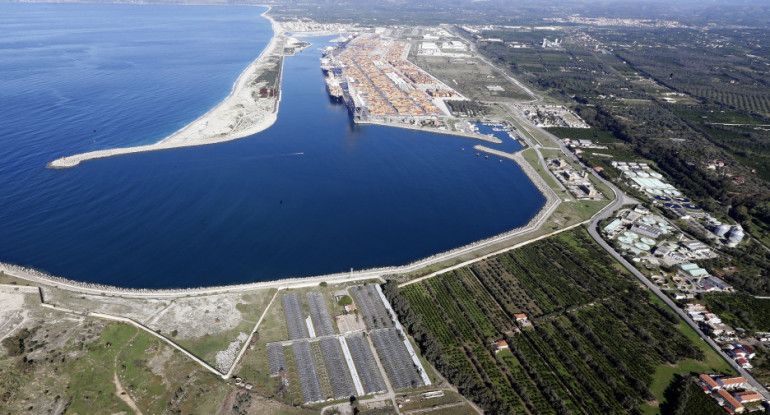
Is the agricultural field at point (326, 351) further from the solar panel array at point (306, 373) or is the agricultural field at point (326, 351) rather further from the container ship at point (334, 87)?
the container ship at point (334, 87)

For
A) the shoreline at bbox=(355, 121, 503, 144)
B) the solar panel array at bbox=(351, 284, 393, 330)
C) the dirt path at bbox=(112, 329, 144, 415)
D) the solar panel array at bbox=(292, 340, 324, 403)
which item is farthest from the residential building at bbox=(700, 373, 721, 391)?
the shoreline at bbox=(355, 121, 503, 144)

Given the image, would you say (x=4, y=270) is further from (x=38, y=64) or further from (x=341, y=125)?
(x=38, y=64)

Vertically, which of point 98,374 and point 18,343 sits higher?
point 18,343

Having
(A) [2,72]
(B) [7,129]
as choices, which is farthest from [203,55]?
(B) [7,129]

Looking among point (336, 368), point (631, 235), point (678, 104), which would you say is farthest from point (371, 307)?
point (678, 104)

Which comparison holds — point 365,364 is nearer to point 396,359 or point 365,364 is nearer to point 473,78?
point 396,359

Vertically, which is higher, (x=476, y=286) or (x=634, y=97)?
(x=634, y=97)

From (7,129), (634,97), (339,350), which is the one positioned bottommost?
(339,350)
